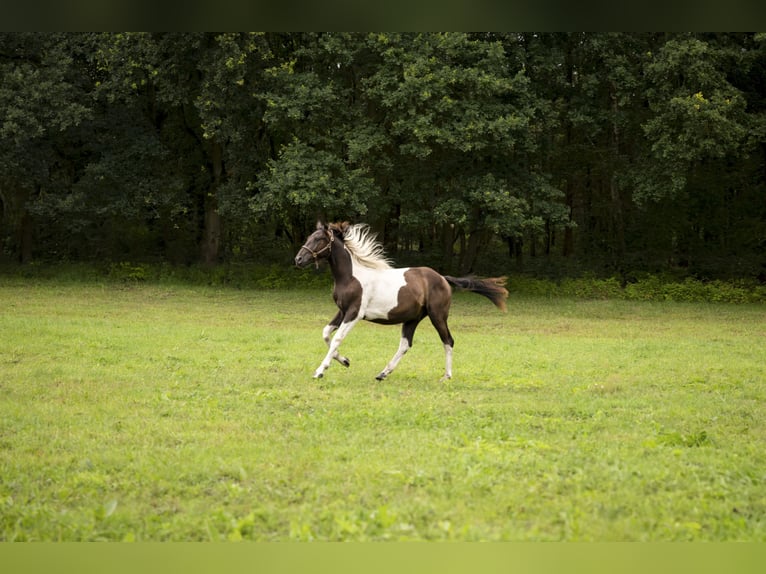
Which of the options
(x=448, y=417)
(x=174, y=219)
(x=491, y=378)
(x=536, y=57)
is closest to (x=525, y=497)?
(x=448, y=417)

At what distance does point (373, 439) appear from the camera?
24.3ft

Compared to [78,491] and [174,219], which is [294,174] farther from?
[78,491]

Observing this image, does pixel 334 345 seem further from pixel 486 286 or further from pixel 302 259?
pixel 486 286

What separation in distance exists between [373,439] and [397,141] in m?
21.8

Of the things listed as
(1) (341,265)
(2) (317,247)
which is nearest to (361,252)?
(1) (341,265)

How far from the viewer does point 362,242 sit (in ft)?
38.4

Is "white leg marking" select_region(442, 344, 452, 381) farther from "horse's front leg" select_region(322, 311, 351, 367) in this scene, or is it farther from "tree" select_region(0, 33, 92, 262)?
"tree" select_region(0, 33, 92, 262)

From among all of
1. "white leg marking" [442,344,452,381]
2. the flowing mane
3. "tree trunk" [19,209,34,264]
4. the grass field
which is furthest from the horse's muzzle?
"tree trunk" [19,209,34,264]

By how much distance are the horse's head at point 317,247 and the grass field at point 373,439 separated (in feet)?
5.46

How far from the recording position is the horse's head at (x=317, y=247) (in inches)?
449

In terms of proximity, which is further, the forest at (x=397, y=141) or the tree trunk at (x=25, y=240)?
the tree trunk at (x=25, y=240)

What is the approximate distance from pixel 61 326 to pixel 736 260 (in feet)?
71.0

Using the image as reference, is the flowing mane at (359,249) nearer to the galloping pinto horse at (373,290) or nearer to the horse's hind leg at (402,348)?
the galloping pinto horse at (373,290)

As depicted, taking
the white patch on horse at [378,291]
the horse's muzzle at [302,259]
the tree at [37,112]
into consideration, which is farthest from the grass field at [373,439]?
the tree at [37,112]
